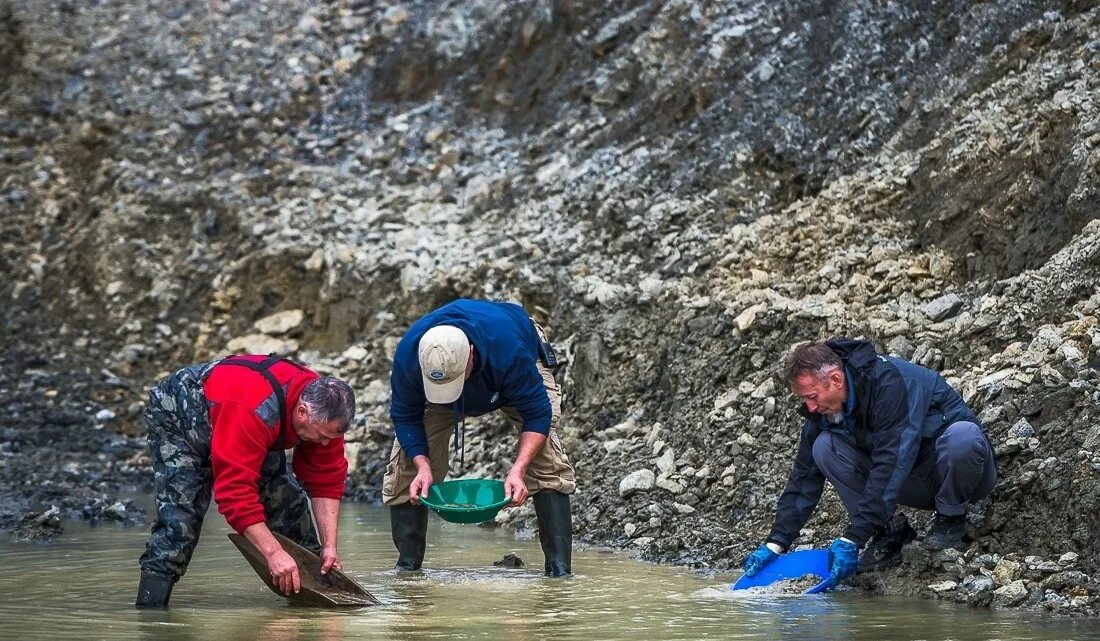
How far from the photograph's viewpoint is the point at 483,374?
20.3 feet

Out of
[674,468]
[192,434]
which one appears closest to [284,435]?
[192,434]

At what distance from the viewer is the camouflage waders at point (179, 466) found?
552 cm

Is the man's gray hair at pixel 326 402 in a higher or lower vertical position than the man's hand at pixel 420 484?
higher

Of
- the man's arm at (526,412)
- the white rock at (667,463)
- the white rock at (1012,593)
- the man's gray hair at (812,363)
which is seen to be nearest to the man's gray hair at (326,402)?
the man's arm at (526,412)

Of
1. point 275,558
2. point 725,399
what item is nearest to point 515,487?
point 275,558

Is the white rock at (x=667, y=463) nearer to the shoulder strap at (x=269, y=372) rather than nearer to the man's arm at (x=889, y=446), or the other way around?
the man's arm at (x=889, y=446)

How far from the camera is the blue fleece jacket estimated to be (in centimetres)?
612

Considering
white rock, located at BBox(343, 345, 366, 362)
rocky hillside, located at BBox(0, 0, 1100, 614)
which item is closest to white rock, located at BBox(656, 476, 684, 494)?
rocky hillside, located at BBox(0, 0, 1100, 614)

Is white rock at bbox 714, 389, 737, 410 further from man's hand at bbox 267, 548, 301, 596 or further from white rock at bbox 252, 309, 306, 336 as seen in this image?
white rock at bbox 252, 309, 306, 336

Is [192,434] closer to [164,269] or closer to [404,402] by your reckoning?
[404,402]

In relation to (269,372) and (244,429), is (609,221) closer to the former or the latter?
(269,372)

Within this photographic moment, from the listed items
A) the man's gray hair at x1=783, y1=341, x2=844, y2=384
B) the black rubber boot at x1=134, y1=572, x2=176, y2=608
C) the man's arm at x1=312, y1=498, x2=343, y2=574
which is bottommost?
the black rubber boot at x1=134, y1=572, x2=176, y2=608

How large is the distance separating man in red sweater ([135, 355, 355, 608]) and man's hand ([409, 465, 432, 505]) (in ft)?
1.64

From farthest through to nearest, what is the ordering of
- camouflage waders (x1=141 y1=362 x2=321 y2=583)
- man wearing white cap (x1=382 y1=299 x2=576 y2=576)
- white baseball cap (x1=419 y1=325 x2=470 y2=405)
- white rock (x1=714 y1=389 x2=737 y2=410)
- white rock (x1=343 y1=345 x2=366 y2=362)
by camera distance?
white rock (x1=343 y1=345 x2=366 y2=362) < white rock (x1=714 y1=389 x2=737 y2=410) < man wearing white cap (x1=382 y1=299 x2=576 y2=576) < white baseball cap (x1=419 y1=325 x2=470 y2=405) < camouflage waders (x1=141 y1=362 x2=321 y2=583)
